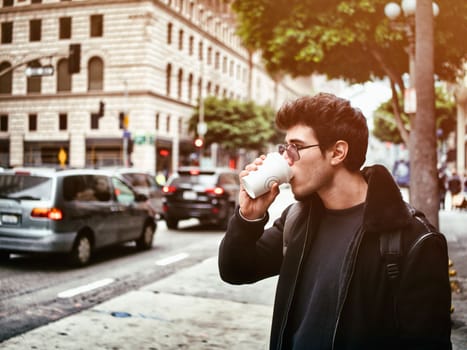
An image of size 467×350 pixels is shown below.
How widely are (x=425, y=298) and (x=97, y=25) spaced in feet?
60.9

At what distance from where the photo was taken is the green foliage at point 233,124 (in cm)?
4697

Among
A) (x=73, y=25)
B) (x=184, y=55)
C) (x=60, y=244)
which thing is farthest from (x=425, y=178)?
(x=184, y=55)

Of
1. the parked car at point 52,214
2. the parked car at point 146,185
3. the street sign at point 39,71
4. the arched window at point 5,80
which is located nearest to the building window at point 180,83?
the parked car at point 146,185

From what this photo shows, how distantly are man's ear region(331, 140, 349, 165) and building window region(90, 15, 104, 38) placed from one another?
53.7ft

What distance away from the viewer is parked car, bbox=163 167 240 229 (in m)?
14.8

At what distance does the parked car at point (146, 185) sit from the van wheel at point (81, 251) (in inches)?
278

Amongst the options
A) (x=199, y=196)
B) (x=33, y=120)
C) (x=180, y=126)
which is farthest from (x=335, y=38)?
(x=180, y=126)

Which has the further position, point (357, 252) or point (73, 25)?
point (73, 25)

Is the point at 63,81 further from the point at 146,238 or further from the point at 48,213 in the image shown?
the point at 48,213

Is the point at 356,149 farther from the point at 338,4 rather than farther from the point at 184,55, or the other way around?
the point at 184,55

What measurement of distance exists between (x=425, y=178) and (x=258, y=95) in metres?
61.4

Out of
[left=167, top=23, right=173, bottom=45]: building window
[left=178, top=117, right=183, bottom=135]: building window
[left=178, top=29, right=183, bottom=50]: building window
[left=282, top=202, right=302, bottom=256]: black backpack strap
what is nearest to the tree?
[left=282, top=202, right=302, bottom=256]: black backpack strap

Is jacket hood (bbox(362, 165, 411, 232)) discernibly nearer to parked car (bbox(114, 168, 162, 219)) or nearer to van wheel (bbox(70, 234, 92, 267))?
van wheel (bbox(70, 234, 92, 267))

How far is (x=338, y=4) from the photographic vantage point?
14.0 meters
